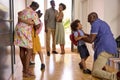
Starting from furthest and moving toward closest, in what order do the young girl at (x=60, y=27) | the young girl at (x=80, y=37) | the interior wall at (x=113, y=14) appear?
1. the young girl at (x=60, y=27)
2. the interior wall at (x=113, y=14)
3. the young girl at (x=80, y=37)

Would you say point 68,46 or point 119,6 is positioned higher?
point 119,6

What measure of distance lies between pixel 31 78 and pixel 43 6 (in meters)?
5.87

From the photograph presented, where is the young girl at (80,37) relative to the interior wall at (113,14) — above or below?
below

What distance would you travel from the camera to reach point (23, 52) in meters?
4.25

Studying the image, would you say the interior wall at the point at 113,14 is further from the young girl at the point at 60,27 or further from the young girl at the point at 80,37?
the young girl at the point at 60,27

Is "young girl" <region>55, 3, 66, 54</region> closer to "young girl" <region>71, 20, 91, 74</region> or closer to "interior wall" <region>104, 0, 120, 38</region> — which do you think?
"interior wall" <region>104, 0, 120, 38</region>

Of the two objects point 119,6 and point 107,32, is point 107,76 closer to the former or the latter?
point 107,32

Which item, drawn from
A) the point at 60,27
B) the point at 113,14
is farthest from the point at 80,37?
the point at 60,27

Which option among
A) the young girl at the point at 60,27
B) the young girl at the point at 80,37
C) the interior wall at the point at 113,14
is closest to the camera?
the young girl at the point at 80,37

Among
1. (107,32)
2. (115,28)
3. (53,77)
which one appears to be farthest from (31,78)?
(115,28)

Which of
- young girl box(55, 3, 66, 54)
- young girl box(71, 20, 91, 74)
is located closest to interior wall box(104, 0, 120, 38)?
young girl box(71, 20, 91, 74)

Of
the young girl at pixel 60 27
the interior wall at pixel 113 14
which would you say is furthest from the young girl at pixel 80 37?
the young girl at pixel 60 27

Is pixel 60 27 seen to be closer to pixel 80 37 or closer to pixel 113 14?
pixel 113 14

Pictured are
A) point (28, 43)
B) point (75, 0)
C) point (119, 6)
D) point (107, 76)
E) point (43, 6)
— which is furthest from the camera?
point (43, 6)
